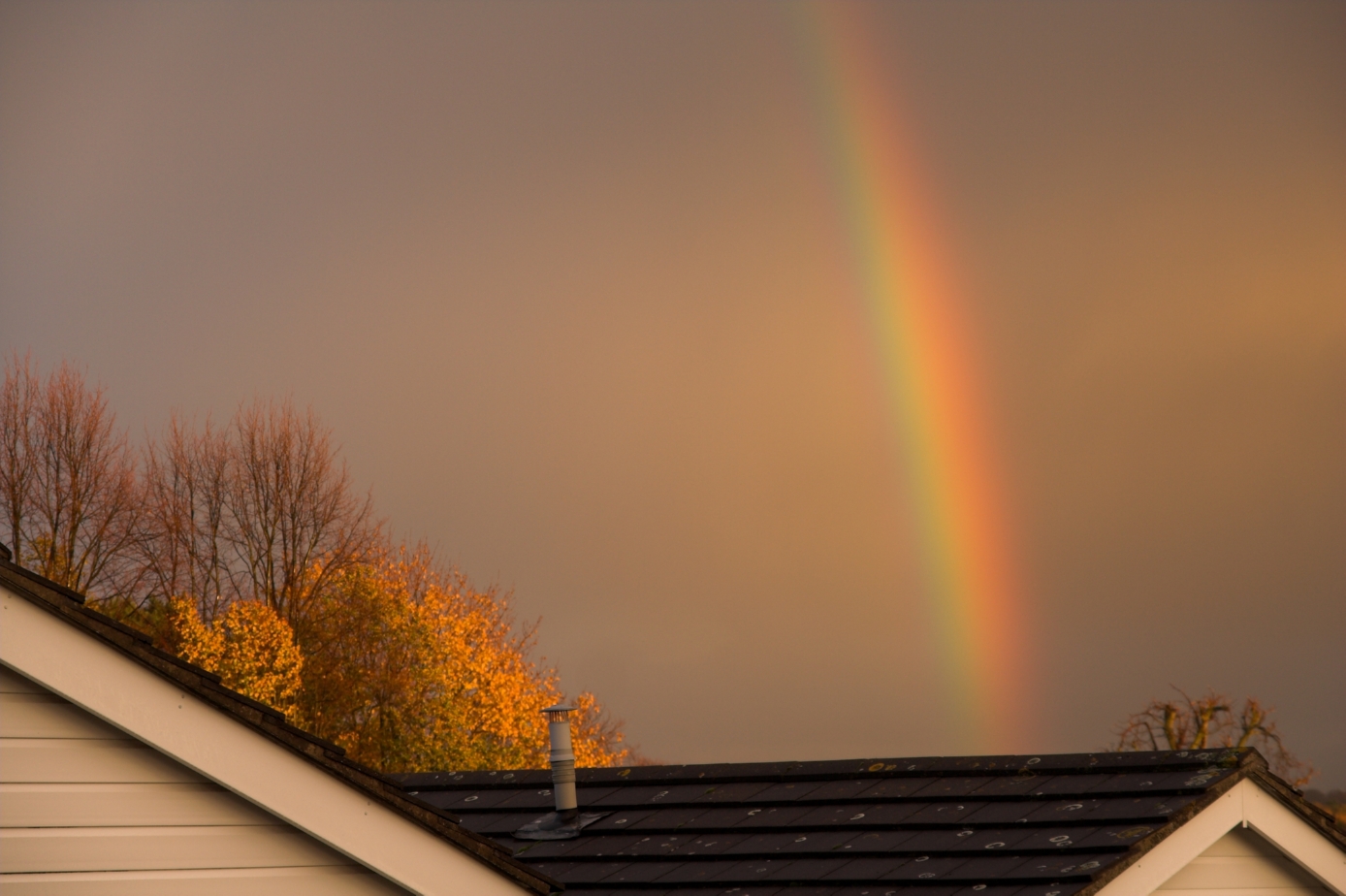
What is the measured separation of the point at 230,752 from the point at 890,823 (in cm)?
408

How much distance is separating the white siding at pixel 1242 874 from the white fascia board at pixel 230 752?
3718 mm

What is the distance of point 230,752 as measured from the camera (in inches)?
173

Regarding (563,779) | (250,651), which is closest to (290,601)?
(250,651)

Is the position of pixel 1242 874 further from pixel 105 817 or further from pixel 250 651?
pixel 250 651

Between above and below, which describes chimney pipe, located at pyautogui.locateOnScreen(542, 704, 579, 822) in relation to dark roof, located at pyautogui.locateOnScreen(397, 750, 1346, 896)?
above

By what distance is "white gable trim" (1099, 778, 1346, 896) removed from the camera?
620 cm

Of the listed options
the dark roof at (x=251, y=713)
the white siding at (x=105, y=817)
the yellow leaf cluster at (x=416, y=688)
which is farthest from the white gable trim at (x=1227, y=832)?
the yellow leaf cluster at (x=416, y=688)

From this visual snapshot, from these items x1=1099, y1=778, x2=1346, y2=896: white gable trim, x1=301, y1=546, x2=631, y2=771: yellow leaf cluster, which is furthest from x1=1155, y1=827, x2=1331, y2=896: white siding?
x1=301, y1=546, x2=631, y2=771: yellow leaf cluster

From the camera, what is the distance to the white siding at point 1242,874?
22.1ft

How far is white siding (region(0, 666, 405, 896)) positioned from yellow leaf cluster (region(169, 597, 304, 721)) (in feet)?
112

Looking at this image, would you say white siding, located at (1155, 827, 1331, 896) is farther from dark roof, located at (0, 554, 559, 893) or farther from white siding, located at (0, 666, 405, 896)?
white siding, located at (0, 666, 405, 896)

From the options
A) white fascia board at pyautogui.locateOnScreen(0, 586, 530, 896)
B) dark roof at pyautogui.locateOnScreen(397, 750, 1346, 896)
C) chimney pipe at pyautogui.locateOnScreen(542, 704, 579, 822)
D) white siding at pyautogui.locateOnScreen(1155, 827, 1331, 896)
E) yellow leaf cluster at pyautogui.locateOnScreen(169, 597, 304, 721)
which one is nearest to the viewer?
white fascia board at pyautogui.locateOnScreen(0, 586, 530, 896)

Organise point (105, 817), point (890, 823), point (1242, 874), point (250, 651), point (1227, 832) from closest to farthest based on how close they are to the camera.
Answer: point (105, 817), point (1227, 832), point (1242, 874), point (890, 823), point (250, 651)

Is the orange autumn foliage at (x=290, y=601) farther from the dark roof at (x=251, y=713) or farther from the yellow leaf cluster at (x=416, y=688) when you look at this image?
the dark roof at (x=251, y=713)
